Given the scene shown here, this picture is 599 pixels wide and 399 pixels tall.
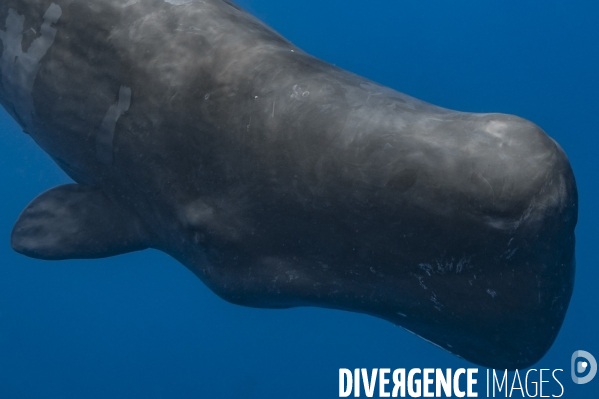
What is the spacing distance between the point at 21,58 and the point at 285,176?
11.8 ft

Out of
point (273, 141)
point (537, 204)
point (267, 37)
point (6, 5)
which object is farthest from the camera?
point (6, 5)

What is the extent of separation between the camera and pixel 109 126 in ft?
18.2

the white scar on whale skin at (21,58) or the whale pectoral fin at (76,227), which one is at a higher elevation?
the white scar on whale skin at (21,58)

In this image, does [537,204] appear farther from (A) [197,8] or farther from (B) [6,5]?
(B) [6,5]

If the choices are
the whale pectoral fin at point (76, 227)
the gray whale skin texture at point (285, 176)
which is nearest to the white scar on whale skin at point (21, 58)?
the gray whale skin texture at point (285, 176)

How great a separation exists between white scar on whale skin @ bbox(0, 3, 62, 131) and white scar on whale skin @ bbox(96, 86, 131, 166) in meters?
1.08

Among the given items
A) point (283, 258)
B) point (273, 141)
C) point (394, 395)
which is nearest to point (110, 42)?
point (273, 141)

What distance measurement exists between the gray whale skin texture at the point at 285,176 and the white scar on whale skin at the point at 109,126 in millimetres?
18

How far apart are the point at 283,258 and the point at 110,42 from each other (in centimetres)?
266

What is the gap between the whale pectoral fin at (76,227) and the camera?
6.17 m

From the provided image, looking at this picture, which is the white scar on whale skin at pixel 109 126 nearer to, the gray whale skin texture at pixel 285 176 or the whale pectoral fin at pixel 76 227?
the gray whale skin texture at pixel 285 176

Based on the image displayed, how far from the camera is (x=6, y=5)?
20.2 feet

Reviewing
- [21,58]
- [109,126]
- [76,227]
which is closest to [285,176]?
[109,126]

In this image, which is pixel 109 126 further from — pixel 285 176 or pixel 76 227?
pixel 285 176
